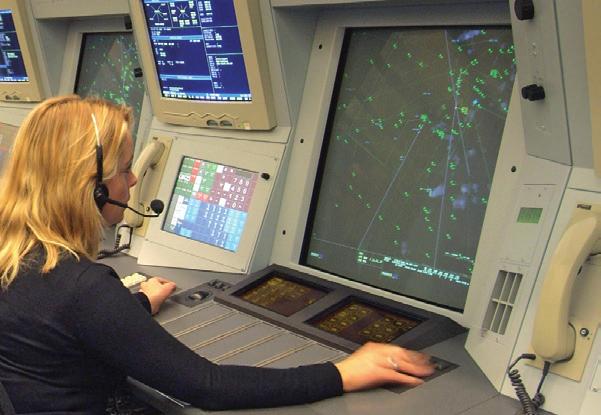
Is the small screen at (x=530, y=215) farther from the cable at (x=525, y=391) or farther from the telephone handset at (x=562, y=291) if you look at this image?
the cable at (x=525, y=391)

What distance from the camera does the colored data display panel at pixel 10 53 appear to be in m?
3.47

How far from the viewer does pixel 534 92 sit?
1473 mm

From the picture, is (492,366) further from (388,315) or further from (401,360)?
(388,315)

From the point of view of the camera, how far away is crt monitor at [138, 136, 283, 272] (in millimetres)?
2334

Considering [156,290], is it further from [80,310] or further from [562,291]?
[562,291]

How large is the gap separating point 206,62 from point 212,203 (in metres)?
0.47

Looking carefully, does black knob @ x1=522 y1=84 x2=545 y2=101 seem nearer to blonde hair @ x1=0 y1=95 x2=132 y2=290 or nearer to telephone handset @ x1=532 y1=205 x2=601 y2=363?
telephone handset @ x1=532 y1=205 x2=601 y2=363

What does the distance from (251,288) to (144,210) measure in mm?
684

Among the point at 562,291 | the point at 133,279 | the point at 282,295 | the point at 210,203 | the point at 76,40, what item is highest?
the point at 76,40

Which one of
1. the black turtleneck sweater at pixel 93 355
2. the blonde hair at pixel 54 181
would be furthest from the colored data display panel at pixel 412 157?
the blonde hair at pixel 54 181

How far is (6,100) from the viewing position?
374 cm

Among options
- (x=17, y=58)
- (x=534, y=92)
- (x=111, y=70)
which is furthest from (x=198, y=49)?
(x=17, y=58)

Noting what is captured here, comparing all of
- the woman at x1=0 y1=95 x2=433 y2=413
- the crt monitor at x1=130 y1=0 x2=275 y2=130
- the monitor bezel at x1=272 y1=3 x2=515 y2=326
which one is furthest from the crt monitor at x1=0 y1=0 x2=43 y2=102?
the woman at x1=0 y1=95 x2=433 y2=413

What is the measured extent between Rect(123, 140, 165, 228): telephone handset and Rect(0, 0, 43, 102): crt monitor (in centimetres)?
118
